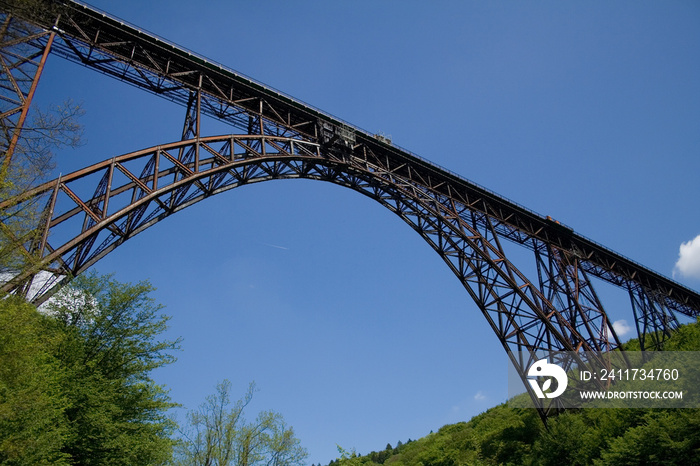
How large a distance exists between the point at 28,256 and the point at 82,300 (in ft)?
24.0

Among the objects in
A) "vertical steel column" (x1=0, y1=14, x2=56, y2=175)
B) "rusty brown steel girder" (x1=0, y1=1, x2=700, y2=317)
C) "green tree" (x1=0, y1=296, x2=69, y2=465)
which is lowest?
"green tree" (x1=0, y1=296, x2=69, y2=465)

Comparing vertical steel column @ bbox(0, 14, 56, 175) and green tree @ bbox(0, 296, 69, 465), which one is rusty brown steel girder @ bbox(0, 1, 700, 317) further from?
green tree @ bbox(0, 296, 69, 465)

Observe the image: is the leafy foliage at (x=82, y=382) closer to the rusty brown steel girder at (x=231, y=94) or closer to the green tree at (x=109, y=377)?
the green tree at (x=109, y=377)

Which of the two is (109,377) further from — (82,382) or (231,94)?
(231,94)

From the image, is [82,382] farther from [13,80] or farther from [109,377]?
[13,80]

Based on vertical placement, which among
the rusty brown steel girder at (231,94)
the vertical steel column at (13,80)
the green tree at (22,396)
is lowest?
the green tree at (22,396)

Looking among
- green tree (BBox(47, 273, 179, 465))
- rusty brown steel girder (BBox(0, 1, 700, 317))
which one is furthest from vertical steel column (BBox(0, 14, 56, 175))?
green tree (BBox(47, 273, 179, 465))

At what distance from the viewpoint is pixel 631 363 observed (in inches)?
1151

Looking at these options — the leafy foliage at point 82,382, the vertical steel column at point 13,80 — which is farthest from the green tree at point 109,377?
the vertical steel column at point 13,80

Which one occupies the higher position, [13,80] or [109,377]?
[13,80]

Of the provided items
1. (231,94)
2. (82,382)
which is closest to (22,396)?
(82,382)

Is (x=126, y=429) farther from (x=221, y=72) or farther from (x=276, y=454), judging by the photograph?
(x=221, y=72)

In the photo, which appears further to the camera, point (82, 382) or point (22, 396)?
point (82, 382)

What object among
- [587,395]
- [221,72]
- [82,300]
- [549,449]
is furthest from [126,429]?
[587,395]
